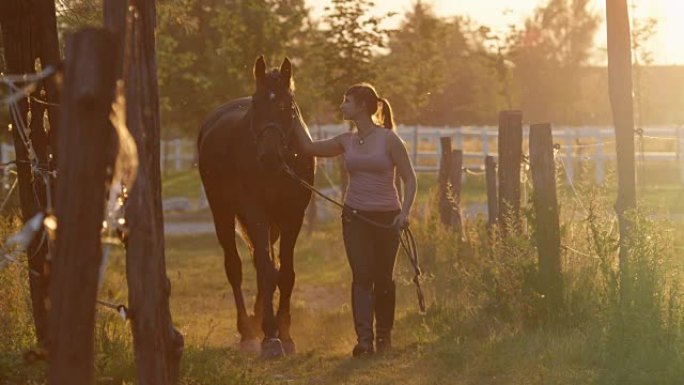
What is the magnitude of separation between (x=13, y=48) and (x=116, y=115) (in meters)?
3.72

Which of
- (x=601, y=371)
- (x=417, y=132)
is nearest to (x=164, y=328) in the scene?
(x=601, y=371)

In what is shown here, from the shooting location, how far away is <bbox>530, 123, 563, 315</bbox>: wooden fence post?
1041 cm

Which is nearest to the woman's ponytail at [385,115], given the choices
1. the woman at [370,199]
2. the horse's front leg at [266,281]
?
the woman at [370,199]

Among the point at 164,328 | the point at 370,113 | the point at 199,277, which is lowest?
the point at 199,277

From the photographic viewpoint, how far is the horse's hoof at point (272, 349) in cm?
1098

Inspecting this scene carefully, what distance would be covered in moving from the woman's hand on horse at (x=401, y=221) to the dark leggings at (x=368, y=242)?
0.05 m

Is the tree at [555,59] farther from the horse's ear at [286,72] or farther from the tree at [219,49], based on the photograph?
the horse's ear at [286,72]

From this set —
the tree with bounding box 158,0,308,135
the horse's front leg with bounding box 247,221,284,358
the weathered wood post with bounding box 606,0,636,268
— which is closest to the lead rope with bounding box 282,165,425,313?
the horse's front leg with bounding box 247,221,284,358

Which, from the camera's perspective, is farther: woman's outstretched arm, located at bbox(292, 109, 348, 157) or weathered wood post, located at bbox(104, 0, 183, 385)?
woman's outstretched arm, located at bbox(292, 109, 348, 157)

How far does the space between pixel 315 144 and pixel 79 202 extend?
20.4ft

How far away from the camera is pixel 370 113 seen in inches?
415

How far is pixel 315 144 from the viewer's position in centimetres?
1099

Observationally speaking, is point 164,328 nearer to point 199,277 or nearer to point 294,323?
point 294,323

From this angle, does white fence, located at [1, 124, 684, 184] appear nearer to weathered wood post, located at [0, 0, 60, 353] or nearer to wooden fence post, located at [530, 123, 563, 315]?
wooden fence post, located at [530, 123, 563, 315]
